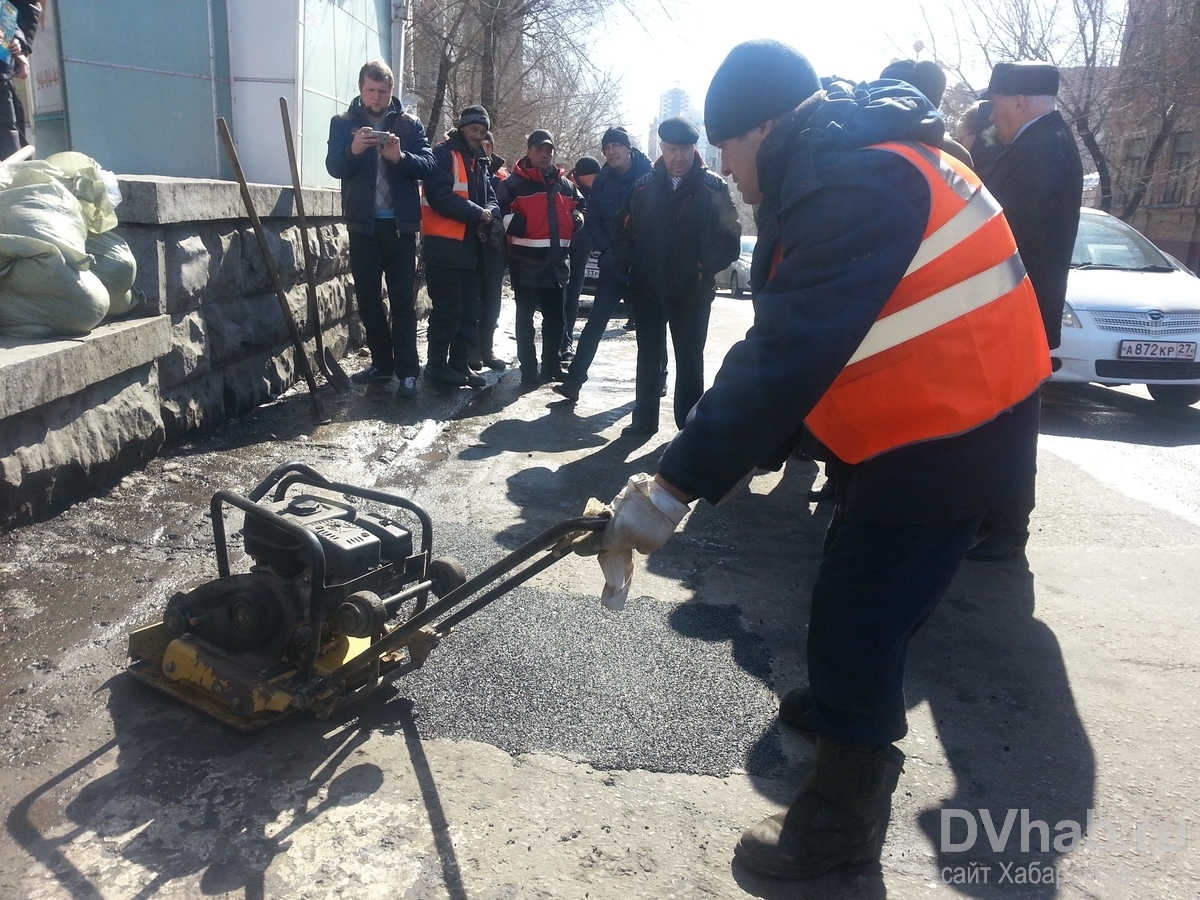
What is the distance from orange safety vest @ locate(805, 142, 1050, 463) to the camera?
6.79ft

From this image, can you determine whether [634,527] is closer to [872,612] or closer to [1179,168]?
[872,612]

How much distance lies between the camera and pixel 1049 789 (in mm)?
2754

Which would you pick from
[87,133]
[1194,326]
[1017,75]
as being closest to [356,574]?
[1017,75]

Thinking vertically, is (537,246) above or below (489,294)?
above

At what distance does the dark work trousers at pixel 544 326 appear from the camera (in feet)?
25.6

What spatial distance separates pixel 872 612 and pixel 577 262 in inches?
260

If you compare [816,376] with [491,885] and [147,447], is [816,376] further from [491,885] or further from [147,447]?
[147,447]

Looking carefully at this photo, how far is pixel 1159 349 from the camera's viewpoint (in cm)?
775

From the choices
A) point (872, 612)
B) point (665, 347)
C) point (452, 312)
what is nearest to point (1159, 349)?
point (665, 347)

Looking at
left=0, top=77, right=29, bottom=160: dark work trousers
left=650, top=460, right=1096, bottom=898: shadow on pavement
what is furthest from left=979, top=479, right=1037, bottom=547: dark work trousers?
left=0, top=77, right=29, bottom=160: dark work trousers

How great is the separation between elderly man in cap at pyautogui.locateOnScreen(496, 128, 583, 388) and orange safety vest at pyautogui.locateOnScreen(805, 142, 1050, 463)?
576 cm

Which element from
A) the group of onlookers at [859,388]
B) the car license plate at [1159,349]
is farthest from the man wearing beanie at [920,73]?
the car license plate at [1159,349]

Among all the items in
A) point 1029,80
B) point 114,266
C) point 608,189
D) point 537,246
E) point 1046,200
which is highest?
point 1029,80

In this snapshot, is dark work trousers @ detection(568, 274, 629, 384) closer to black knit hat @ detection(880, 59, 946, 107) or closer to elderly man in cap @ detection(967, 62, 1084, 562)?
black knit hat @ detection(880, 59, 946, 107)
